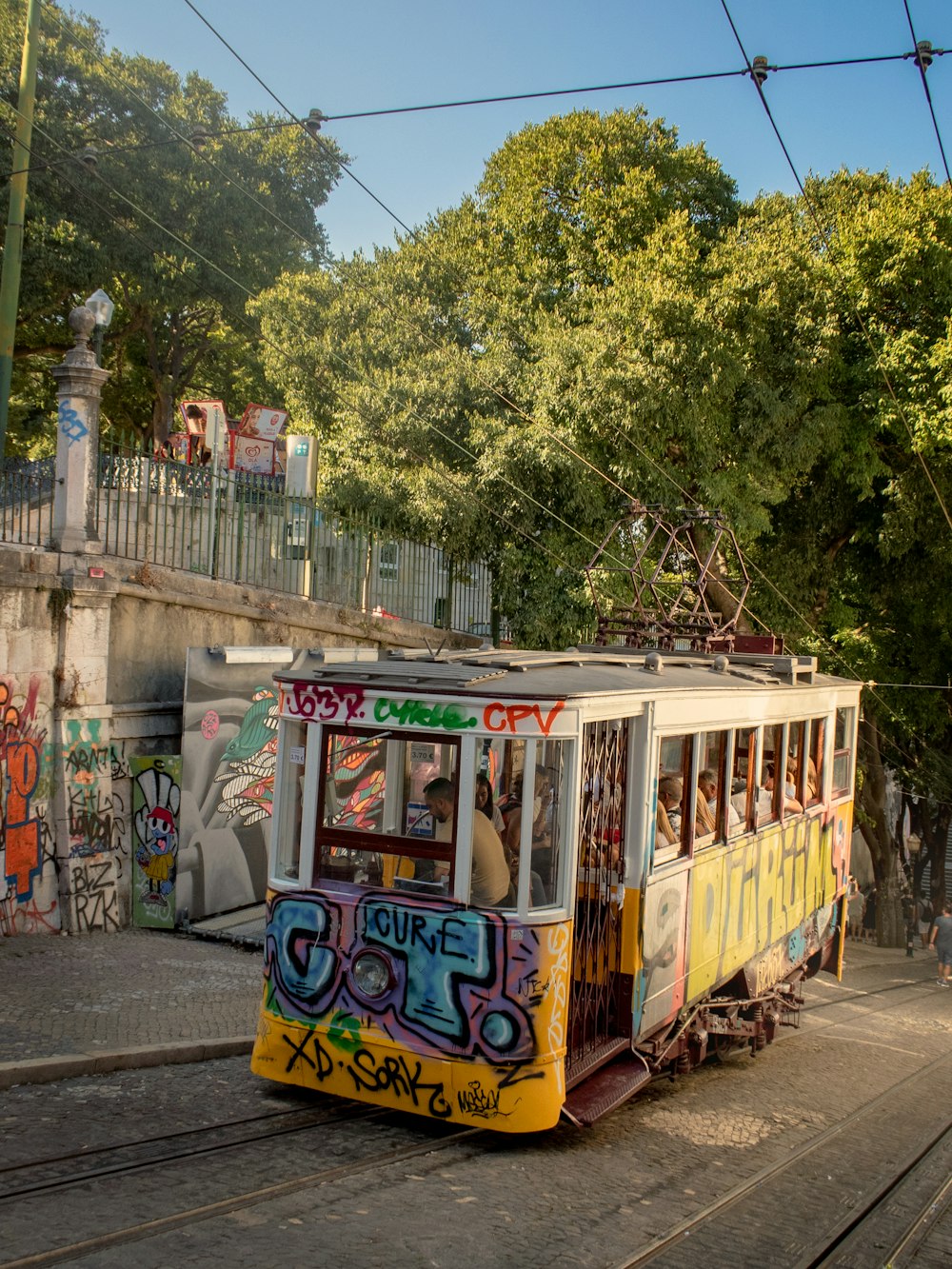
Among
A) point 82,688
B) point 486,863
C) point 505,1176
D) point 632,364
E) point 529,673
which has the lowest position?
point 505,1176

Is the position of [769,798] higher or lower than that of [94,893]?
higher

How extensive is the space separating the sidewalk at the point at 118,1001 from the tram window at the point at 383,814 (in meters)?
2.05

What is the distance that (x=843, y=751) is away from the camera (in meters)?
11.8

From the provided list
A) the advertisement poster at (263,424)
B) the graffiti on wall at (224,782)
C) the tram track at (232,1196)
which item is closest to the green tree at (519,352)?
the advertisement poster at (263,424)

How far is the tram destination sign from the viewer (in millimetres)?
6008

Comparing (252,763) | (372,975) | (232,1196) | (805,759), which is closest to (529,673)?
(372,975)

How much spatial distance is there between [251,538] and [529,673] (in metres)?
7.53

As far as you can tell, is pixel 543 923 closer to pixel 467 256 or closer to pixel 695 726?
pixel 695 726

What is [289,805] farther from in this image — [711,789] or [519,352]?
[519,352]

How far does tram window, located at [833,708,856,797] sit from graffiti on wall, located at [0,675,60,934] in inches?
286

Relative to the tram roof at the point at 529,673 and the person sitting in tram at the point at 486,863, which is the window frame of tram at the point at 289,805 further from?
the person sitting in tram at the point at 486,863

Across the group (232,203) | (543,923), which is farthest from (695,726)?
(232,203)

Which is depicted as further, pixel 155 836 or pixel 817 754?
pixel 155 836

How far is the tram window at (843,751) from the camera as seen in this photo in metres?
11.5
